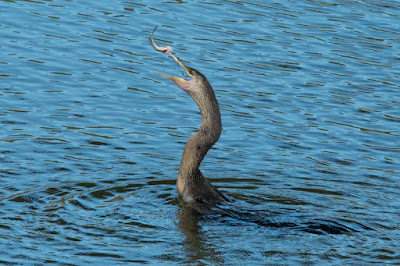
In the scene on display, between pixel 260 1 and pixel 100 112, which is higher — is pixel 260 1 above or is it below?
above

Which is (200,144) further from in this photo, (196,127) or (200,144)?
(196,127)

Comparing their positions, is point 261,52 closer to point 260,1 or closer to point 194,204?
point 260,1

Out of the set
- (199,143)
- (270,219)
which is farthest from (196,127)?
(270,219)

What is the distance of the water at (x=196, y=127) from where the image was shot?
29.5 feet

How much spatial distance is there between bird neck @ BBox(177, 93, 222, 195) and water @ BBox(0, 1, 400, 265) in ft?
1.04

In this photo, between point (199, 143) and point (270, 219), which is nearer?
point (270, 219)

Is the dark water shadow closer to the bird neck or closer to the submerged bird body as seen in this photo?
the submerged bird body

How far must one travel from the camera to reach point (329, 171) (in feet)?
37.2

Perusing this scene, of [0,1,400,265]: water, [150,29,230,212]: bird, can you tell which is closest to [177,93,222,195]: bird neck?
[150,29,230,212]: bird

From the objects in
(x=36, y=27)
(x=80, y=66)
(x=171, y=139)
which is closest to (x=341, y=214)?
(x=171, y=139)

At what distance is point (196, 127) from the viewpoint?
499 inches

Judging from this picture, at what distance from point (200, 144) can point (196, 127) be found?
2.45 meters

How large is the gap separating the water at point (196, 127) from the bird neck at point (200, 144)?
1.04 ft

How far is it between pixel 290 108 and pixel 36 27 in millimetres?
4791
